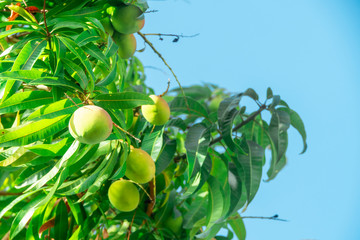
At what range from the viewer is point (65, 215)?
1.35 meters

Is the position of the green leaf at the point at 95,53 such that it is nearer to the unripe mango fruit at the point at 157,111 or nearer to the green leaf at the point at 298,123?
the unripe mango fruit at the point at 157,111

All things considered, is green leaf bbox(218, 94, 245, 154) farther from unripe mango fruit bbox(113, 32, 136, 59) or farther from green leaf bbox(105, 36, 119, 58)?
green leaf bbox(105, 36, 119, 58)

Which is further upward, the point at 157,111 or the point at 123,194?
the point at 157,111

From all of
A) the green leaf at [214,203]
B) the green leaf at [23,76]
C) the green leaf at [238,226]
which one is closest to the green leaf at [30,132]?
the green leaf at [23,76]

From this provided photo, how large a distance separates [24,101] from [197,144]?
0.55 m

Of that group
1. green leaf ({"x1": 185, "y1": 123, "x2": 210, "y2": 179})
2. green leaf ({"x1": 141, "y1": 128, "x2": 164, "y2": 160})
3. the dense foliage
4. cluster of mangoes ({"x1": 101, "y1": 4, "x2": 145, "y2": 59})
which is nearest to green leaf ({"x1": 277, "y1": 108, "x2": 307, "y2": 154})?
→ the dense foliage

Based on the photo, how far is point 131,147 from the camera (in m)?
1.26

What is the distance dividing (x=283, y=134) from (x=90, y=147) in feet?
2.38

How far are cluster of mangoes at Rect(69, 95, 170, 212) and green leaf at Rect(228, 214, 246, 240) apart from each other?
464 mm

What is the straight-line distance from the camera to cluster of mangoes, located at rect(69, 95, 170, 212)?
3.00ft

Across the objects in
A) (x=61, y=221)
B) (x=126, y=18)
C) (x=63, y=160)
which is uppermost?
(x=126, y=18)

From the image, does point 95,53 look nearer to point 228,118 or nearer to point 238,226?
point 228,118

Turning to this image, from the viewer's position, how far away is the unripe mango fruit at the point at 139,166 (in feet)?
3.85

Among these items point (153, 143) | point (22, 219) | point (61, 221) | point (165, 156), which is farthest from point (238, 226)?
point (22, 219)
